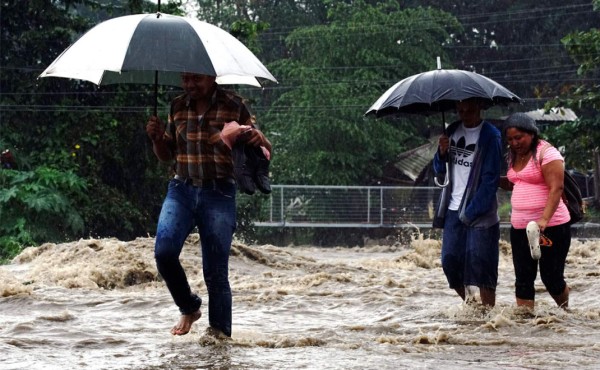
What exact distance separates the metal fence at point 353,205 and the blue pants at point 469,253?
2402cm

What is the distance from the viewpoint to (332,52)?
43.5m

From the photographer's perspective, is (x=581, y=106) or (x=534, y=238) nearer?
(x=534, y=238)

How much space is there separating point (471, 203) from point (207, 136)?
8.00ft

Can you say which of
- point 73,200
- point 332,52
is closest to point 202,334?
point 73,200

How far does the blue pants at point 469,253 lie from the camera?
368 inches

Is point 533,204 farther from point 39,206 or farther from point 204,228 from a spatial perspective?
point 39,206

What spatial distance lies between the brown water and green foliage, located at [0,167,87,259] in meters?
8.47

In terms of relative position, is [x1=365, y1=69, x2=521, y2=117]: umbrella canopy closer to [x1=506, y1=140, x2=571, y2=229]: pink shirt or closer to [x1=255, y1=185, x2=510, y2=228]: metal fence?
[x1=506, y1=140, x2=571, y2=229]: pink shirt

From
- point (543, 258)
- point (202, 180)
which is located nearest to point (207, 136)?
point (202, 180)

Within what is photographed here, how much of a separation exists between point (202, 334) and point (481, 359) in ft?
6.05

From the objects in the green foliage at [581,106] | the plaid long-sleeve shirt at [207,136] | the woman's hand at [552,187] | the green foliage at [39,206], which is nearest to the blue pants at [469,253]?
the woman's hand at [552,187]

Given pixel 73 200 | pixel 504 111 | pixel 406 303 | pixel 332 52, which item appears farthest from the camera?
pixel 504 111

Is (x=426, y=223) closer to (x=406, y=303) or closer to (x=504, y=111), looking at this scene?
(x=504, y=111)

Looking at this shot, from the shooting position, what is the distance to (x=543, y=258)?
31.0ft
